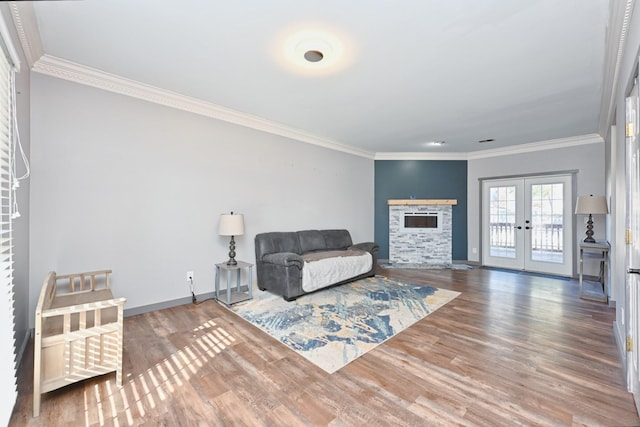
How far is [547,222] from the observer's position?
17.6 feet

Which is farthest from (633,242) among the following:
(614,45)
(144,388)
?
(144,388)

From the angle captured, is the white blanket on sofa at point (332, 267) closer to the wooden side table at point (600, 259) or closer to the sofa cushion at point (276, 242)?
the sofa cushion at point (276, 242)

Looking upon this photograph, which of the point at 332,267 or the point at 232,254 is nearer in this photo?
the point at 232,254

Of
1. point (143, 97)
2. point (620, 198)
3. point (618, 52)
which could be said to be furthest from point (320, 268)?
point (618, 52)

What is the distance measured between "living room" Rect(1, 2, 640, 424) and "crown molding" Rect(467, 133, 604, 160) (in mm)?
26

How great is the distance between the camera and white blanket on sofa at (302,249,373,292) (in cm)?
381

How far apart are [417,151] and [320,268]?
375cm

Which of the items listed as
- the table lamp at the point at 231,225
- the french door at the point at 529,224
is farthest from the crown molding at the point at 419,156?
the table lamp at the point at 231,225

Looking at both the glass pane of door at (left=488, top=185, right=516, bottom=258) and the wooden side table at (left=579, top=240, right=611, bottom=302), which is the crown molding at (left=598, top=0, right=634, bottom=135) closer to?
the wooden side table at (left=579, top=240, right=611, bottom=302)

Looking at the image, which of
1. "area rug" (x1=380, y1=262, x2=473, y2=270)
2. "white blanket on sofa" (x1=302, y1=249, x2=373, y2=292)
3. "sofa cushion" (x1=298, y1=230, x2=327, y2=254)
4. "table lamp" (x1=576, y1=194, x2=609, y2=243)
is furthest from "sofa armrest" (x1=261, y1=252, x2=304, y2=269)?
"table lamp" (x1=576, y1=194, x2=609, y2=243)

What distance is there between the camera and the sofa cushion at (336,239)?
16.8 feet

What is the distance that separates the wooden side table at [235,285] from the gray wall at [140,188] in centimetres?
17

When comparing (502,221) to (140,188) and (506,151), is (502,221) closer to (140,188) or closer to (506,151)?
(506,151)

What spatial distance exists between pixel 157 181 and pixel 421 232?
5.13 m
